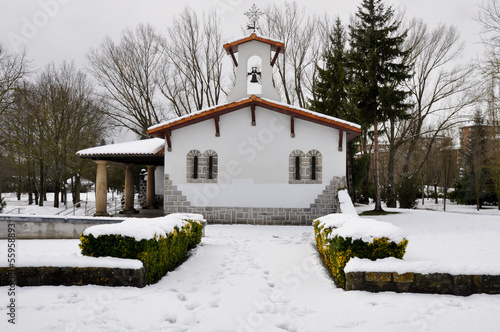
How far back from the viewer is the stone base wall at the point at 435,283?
4297 mm

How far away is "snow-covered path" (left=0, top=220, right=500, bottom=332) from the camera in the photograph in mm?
3410

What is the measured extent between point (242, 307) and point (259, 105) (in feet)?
31.2

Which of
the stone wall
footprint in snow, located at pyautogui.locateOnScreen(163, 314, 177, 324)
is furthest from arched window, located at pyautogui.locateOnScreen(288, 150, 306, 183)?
footprint in snow, located at pyautogui.locateOnScreen(163, 314, 177, 324)

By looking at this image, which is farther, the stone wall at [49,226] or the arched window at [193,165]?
the arched window at [193,165]

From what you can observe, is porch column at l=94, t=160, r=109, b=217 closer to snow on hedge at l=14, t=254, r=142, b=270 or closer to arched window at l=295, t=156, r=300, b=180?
arched window at l=295, t=156, r=300, b=180

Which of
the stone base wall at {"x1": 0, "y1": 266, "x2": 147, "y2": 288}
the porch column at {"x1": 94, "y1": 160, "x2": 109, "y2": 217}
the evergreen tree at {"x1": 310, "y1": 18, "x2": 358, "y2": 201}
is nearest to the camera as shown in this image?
the stone base wall at {"x1": 0, "y1": 266, "x2": 147, "y2": 288}

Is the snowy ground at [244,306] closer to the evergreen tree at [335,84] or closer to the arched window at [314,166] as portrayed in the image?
the arched window at [314,166]

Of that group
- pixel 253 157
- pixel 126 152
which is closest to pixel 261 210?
pixel 253 157

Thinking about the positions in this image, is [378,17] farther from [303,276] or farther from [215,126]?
[303,276]

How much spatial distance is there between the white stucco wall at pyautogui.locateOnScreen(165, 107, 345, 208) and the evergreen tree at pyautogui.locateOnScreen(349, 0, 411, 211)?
4.56 metres

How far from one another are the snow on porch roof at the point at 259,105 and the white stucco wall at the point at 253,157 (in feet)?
0.90

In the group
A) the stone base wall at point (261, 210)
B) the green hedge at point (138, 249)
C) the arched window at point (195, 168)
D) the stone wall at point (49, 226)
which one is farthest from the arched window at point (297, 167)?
the green hedge at point (138, 249)

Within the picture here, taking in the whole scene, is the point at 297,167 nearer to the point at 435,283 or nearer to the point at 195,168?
the point at 195,168

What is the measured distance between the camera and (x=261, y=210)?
1248cm
